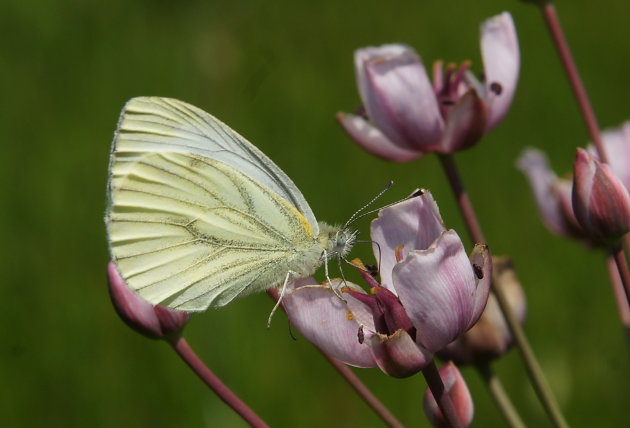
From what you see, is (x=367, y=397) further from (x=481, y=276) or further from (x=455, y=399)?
(x=481, y=276)

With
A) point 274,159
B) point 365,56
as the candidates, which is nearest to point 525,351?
point 365,56

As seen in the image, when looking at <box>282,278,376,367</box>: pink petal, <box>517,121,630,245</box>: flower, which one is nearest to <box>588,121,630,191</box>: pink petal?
<box>517,121,630,245</box>: flower

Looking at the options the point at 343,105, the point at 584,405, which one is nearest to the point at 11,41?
the point at 343,105

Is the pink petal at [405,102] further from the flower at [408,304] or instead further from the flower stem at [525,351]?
the flower at [408,304]

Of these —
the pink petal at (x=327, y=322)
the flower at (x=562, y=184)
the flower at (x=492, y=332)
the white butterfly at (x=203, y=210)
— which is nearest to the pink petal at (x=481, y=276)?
the pink petal at (x=327, y=322)

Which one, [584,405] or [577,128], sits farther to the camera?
[577,128]

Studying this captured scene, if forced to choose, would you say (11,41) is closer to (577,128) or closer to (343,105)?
(343,105)

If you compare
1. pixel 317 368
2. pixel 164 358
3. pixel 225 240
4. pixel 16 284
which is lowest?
pixel 317 368
